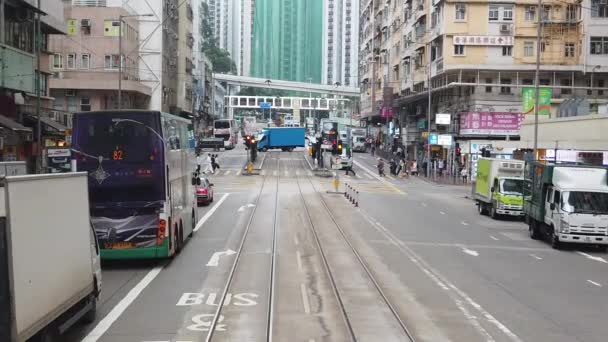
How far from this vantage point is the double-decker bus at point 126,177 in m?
18.7

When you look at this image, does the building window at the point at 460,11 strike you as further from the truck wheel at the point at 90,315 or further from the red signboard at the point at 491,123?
the truck wheel at the point at 90,315

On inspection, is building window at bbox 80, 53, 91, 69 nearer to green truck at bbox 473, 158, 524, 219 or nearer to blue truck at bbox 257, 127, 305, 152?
blue truck at bbox 257, 127, 305, 152

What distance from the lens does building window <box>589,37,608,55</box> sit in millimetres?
64875

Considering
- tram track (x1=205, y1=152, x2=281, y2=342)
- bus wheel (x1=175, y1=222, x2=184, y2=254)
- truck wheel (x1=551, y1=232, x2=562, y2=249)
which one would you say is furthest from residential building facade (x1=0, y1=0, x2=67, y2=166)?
truck wheel (x1=551, y1=232, x2=562, y2=249)

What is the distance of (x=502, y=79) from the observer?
67.9 meters

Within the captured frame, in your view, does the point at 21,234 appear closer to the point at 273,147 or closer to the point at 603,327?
the point at 603,327

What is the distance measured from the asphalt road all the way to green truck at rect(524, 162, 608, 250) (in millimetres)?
625

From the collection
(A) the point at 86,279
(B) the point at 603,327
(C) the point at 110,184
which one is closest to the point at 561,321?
(B) the point at 603,327

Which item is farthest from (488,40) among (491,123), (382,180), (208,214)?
(208,214)

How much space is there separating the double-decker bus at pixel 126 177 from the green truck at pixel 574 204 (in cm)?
1374

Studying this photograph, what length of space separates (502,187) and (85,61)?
4164 cm

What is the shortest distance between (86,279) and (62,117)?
173 ft

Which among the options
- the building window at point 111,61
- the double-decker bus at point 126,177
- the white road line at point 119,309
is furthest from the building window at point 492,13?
the white road line at point 119,309

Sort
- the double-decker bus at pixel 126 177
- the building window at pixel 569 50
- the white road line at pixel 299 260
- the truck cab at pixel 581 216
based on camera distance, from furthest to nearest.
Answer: the building window at pixel 569 50 → the truck cab at pixel 581 216 → the white road line at pixel 299 260 → the double-decker bus at pixel 126 177
